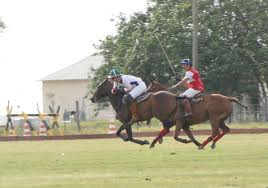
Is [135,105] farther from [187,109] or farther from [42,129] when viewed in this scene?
[42,129]

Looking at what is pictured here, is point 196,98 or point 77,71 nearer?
point 196,98

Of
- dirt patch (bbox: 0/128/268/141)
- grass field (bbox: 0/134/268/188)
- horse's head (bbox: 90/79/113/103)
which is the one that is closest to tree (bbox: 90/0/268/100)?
dirt patch (bbox: 0/128/268/141)

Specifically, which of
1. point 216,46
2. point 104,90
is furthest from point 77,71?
point 104,90

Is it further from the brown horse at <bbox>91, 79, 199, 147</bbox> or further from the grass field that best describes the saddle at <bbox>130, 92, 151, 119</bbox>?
the grass field

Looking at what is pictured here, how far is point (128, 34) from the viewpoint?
57.1 m

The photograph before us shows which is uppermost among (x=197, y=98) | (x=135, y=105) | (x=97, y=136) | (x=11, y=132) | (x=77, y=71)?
(x=77, y=71)

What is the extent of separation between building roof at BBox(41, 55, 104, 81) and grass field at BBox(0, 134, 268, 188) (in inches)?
2650

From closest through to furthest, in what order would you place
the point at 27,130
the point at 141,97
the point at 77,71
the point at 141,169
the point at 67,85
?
the point at 141,169 < the point at 141,97 < the point at 27,130 < the point at 67,85 < the point at 77,71

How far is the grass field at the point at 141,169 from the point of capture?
14273 mm

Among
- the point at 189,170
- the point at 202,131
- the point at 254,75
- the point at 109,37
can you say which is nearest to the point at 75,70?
the point at 109,37

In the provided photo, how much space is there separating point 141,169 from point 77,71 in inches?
2980

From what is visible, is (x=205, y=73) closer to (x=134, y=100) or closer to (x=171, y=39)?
(x=171, y=39)

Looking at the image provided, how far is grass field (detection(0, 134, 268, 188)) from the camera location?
14.3m

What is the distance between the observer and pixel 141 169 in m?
17.1
